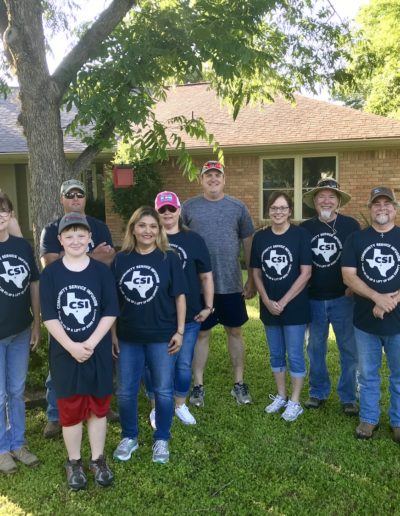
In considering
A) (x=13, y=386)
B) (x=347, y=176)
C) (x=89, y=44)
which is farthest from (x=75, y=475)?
(x=347, y=176)

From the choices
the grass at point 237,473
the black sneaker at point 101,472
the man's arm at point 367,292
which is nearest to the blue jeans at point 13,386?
the grass at point 237,473

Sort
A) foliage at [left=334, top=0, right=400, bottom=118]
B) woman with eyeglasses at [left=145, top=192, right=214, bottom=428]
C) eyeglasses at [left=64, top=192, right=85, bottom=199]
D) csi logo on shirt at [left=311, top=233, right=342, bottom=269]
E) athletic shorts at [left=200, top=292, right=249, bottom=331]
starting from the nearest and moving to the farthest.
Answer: eyeglasses at [left=64, top=192, right=85, bottom=199] < woman with eyeglasses at [left=145, top=192, right=214, bottom=428] < csi logo on shirt at [left=311, top=233, right=342, bottom=269] < athletic shorts at [left=200, top=292, right=249, bottom=331] < foliage at [left=334, top=0, right=400, bottom=118]

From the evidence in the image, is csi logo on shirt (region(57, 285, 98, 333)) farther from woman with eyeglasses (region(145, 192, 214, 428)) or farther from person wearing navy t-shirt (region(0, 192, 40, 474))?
woman with eyeglasses (region(145, 192, 214, 428))

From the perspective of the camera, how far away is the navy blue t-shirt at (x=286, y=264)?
153 inches

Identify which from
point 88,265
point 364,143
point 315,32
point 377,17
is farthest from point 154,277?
point 377,17

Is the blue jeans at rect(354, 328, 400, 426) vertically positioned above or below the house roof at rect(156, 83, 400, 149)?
below

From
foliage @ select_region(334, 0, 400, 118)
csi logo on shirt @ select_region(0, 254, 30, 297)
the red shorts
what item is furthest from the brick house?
the red shorts

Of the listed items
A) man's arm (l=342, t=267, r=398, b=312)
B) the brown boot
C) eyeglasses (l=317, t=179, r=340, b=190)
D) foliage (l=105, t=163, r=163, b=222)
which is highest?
foliage (l=105, t=163, r=163, b=222)

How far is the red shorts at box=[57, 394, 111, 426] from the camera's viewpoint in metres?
3.07

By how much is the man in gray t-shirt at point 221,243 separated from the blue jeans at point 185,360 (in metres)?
0.42

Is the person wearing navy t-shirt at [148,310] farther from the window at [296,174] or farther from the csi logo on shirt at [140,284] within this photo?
the window at [296,174]

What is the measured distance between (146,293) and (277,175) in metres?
9.93

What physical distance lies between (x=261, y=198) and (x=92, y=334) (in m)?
10.1

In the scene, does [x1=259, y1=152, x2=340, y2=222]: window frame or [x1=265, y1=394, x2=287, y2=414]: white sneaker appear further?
[x1=259, y1=152, x2=340, y2=222]: window frame
